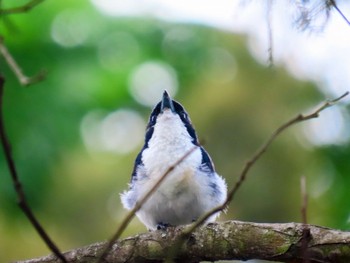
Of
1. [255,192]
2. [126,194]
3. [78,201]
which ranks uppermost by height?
[126,194]

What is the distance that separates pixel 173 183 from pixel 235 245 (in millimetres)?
656

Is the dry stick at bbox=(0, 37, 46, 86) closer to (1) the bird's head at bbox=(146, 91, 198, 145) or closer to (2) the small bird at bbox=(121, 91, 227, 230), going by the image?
(2) the small bird at bbox=(121, 91, 227, 230)

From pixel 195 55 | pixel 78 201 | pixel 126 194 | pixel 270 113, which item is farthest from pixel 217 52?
pixel 126 194

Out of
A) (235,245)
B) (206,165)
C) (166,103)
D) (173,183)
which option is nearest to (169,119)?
(166,103)

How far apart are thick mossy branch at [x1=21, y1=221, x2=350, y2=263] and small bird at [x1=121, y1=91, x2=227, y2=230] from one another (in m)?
0.39

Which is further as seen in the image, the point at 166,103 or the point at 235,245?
the point at 166,103

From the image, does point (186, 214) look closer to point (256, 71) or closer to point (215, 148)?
point (215, 148)

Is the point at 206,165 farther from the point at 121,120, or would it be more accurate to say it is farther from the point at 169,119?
the point at 121,120

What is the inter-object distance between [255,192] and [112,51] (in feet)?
8.29

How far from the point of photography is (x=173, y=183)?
398cm

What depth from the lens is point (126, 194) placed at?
4.25 meters

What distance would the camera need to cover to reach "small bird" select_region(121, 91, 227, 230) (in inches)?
158

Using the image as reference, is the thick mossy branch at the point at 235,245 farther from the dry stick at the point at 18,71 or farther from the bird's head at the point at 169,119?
the dry stick at the point at 18,71

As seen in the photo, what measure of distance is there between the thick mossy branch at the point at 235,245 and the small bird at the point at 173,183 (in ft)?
1.28
